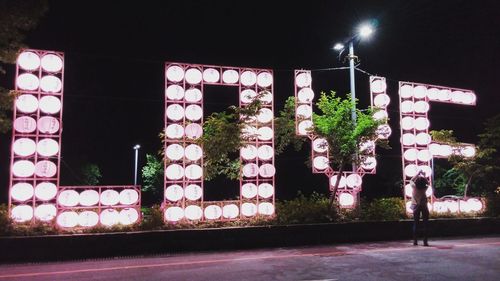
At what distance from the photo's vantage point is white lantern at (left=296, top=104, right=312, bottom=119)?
17.3m

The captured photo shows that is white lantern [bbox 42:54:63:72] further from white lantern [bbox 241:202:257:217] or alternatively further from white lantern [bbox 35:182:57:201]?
white lantern [bbox 241:202:257:217]

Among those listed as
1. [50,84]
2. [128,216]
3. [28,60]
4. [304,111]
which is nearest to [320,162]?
[304,111]

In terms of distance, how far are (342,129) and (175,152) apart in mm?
6207

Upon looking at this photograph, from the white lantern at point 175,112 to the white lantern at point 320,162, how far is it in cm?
558

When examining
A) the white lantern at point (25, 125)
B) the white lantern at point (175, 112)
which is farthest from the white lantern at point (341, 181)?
the white lantern at point (25, 125)

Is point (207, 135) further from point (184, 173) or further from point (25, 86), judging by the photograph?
point (25, 86)

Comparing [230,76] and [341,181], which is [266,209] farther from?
[230,76]

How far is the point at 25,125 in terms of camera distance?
13.8 metres

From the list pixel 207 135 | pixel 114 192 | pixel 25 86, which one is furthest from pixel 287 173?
pixel 25 86

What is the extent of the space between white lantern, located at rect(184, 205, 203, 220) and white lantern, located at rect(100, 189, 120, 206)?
2.36m

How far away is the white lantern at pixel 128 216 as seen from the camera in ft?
46.9

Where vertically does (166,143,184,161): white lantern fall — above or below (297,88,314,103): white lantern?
below

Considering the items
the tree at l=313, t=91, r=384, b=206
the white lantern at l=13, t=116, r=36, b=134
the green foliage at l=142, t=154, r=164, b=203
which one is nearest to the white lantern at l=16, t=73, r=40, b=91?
the white lantern at l=13, t=116, r=36, b=134

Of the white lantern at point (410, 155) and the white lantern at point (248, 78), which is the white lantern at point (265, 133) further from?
the white lantern at point (410, 155)
